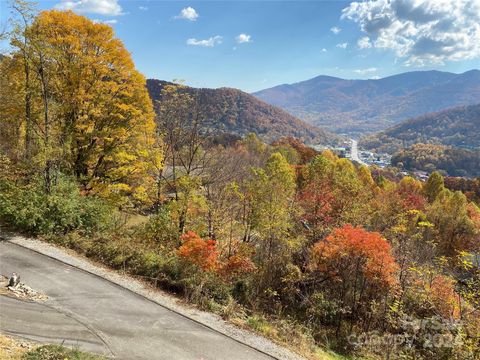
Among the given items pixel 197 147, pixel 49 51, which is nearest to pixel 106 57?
pixel 49 51

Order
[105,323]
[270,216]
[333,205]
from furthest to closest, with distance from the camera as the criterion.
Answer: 1. [333,205]
2. [270,216]
3. [105,323]

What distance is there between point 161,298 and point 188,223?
27.7 ft

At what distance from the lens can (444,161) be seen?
557 ft

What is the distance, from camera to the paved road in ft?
31.6

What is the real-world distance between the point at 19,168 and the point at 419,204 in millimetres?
44981

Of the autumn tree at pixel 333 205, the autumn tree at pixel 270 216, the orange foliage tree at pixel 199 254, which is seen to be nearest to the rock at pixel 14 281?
the orange foliage tree at pixel 199 254

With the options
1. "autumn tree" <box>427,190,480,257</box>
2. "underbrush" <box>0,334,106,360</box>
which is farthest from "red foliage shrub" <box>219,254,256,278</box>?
"autumn tree" <box>427,190,480,257</box>

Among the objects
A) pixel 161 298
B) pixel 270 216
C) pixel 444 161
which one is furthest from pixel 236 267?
pixel 444 161

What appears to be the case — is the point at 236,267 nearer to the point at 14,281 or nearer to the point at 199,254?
the point at 199,254

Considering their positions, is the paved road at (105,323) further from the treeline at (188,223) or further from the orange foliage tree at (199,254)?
the orange foliage tree at (199,254)

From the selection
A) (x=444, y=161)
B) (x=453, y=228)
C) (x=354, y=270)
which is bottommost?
(x=453, y=228)

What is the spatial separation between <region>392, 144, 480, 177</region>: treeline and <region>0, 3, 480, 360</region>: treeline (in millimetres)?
164052

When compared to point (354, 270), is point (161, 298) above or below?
above

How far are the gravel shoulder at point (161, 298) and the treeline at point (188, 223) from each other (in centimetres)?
48
